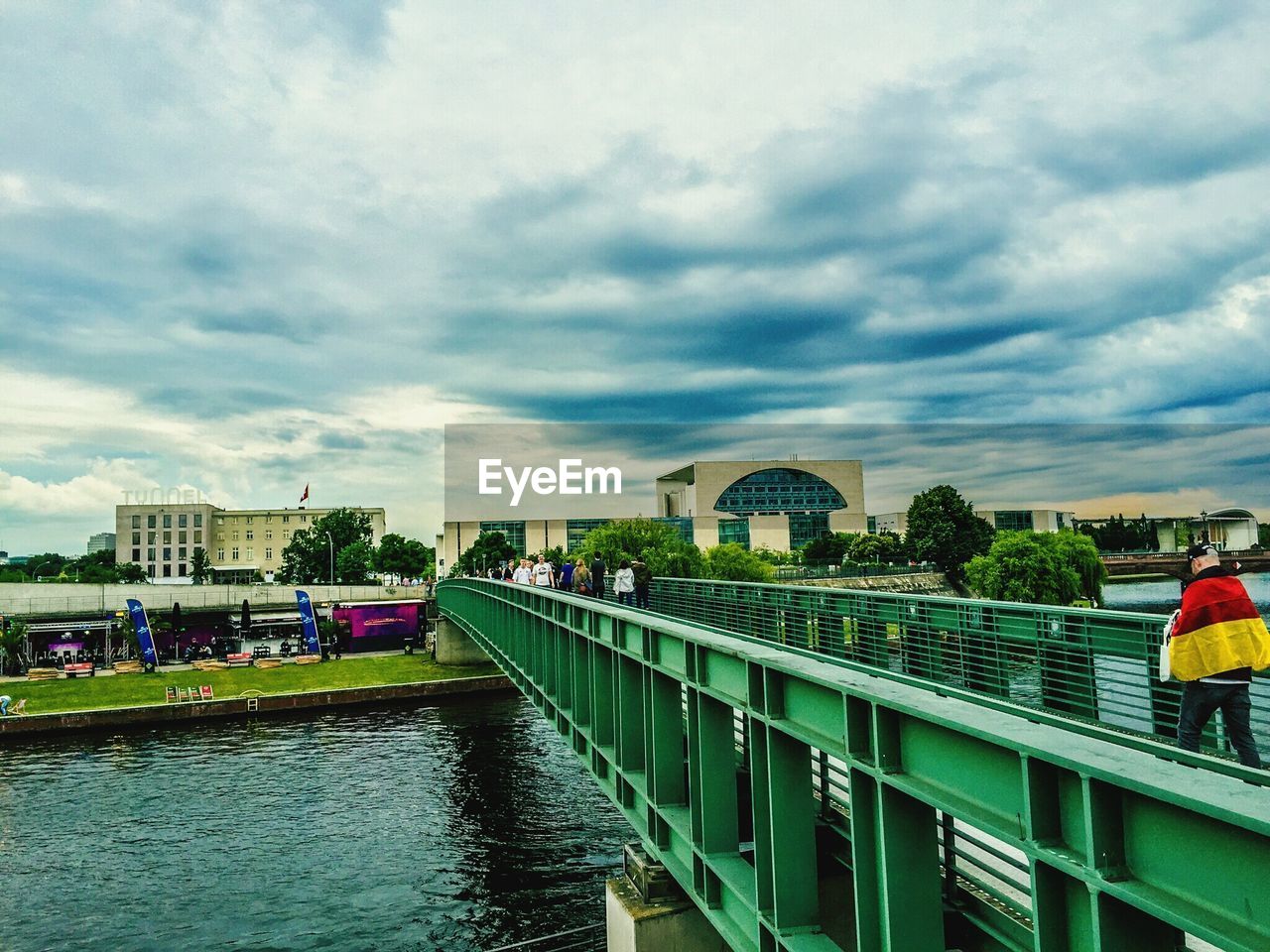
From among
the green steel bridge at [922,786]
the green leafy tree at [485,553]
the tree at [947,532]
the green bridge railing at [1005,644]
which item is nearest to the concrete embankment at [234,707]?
the green bridge railing at [1005,644]

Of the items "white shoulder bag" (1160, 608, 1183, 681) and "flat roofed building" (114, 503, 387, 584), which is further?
"flat roofed building" (114, 503, 387, 584)

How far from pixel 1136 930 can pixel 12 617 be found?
7785 centimetres

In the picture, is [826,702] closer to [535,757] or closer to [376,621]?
[535,757]

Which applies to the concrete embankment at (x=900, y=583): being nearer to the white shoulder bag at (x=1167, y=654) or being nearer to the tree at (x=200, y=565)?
the white shoulder bag at (x=1167, y=654)

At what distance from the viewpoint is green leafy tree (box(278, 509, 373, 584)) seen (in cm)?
13838

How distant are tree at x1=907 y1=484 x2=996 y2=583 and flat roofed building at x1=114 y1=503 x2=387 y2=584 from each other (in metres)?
99.8

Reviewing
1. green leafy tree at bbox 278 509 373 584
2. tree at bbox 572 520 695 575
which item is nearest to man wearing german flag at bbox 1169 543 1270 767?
tree at bbox 572 520 695 575

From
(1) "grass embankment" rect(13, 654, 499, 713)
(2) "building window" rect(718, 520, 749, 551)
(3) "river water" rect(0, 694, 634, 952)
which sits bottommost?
(3) "river water" rect(0, 694, 634, 952)

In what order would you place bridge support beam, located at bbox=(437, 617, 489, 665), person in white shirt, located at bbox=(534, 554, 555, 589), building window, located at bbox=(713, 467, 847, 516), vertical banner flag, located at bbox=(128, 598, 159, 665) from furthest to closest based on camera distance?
building window, located at bbox=(713, 467, 847, 516) → bridge support beam, located at bbox=(437, 617, 489, 665) → vertical banner flag, located at bbox=(128, 598, 159, 665) → person in white shirt, located at bbox=(534, 554, 555, 589)


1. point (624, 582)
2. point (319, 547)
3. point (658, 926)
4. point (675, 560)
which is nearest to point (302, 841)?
point (624, 582)

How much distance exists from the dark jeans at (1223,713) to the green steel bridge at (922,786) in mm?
408

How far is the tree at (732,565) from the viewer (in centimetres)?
6831

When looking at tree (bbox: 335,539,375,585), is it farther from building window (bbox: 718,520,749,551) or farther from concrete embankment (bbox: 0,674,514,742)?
concrete embankment (bbox: 0,674,514,742)

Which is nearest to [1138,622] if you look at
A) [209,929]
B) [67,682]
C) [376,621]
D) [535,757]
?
[209,929]
